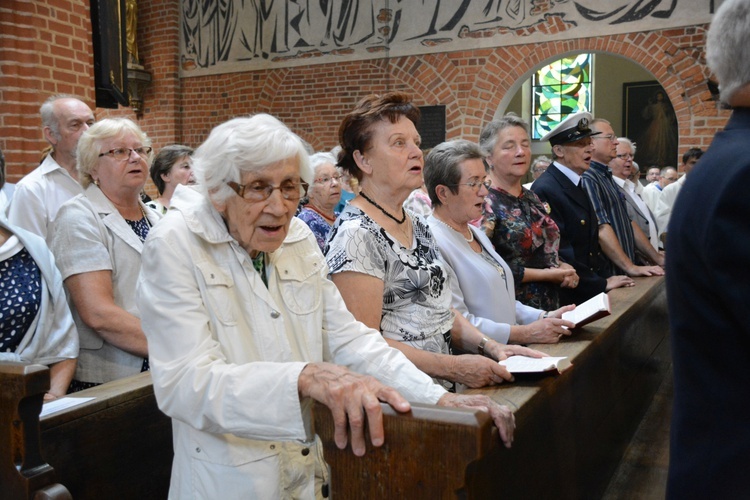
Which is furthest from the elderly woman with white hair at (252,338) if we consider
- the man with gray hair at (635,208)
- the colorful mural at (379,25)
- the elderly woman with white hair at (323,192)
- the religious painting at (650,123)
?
the religious painting at (650,123)

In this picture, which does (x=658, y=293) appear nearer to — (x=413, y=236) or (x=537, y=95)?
(x=413, y=236)

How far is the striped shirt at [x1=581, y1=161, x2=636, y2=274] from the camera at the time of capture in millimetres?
4438

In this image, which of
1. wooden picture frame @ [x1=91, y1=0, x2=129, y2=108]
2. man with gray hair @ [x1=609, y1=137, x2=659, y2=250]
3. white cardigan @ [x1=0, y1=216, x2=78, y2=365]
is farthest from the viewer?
man with gray hair @ [x1=609, y1=137, x2=659, y2=250]

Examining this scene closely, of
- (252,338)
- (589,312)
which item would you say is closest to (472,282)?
(589,312)

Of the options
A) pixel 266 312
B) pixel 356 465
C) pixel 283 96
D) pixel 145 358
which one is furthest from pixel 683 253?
pixel 283 96

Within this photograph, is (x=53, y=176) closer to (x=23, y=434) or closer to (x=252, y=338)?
(x=23, y=434)

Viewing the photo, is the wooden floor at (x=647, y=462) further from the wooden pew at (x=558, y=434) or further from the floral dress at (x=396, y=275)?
the floral dress at (x=396, y=275)

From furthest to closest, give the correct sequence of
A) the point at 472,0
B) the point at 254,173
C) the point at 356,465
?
the point at 472,0 → the point at 254,173 → the point at 356,465

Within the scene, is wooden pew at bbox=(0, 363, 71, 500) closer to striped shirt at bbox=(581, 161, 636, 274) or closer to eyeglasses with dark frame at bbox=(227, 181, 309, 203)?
eyeglasses with dark frame at bbox=(227, 181, 309, 203)

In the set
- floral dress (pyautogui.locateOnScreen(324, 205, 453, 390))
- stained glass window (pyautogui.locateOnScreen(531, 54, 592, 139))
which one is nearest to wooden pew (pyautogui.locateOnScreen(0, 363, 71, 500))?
→ floral dress (pyautogui.locateOnScreen(324, 205, 453, 390))

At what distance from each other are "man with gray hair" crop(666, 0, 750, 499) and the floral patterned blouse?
1.97 m

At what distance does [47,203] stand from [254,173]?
2.34m

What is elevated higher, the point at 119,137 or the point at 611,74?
the point at 611,74

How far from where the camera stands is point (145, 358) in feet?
8.37
